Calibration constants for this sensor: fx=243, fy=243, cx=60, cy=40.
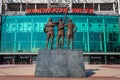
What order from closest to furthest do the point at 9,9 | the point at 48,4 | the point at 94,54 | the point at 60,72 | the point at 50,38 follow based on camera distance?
the point at 60,72 → the point at 50,38 → the point at 94,54 → the point at 48,4 → the point at 9,9

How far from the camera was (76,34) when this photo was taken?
66875 millimetres

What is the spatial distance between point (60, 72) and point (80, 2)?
2333 inches

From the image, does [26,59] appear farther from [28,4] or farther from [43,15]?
[28,4]

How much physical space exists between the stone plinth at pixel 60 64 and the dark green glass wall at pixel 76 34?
45.4 metres

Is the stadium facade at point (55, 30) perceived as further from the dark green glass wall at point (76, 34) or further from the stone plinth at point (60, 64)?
the stone plinth at point (60, 64)

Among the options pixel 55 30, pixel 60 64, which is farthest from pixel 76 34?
pixel 60 64

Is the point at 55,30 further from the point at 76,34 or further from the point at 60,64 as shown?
the point at 60,64

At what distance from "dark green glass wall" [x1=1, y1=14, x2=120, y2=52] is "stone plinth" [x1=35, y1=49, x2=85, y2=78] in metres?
45.4

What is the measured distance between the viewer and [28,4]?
3110 inches

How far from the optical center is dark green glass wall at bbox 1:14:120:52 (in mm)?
66625

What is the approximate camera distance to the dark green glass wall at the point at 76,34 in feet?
219

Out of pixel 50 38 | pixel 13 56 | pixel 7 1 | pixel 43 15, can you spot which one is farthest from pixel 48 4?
pixel 50 38

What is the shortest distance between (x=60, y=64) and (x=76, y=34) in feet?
154

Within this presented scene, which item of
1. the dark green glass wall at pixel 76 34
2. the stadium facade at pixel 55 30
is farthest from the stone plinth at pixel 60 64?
the dark green glass wall at pixel 76 34
